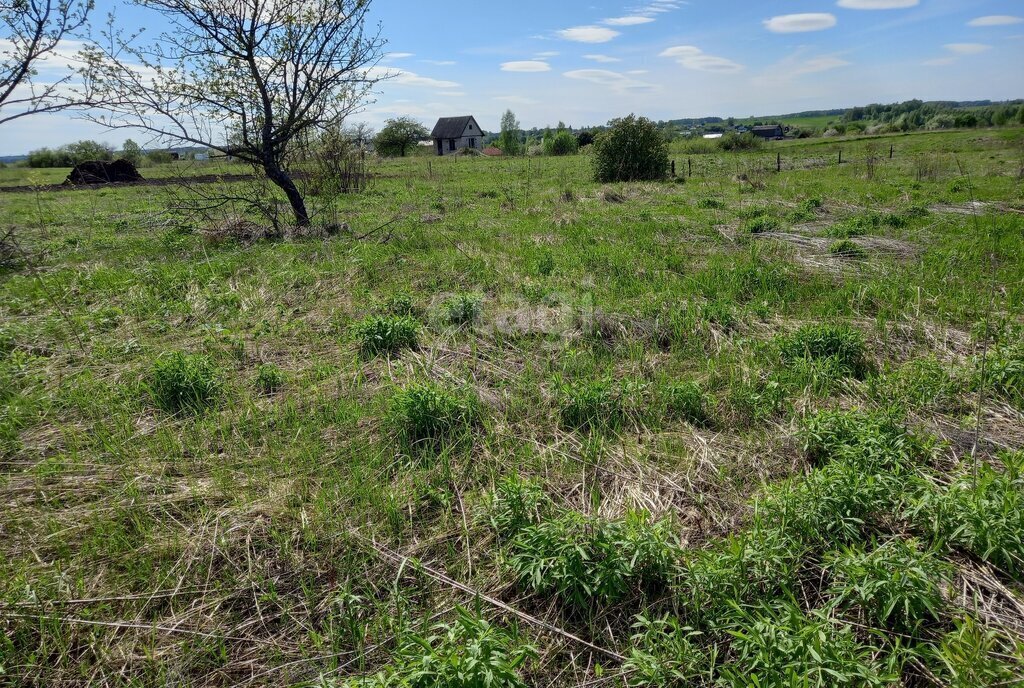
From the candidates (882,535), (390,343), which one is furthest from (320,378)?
(882,535)

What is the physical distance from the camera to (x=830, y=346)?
200 inches

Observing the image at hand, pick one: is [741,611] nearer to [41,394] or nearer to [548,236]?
[41,394]

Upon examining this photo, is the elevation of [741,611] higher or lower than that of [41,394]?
lower

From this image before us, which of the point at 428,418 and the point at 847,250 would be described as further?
the point at 847,250

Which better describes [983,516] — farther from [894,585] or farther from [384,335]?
[384,335]

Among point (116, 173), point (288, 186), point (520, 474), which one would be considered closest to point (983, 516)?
point (520, 474)

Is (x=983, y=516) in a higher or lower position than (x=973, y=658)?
higher

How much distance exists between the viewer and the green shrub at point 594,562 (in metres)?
2.68

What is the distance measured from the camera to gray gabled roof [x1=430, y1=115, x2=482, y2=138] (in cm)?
7381

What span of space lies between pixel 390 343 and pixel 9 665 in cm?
358

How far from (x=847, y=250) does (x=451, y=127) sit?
72.7 m

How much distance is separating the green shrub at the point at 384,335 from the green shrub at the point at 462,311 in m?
0.48

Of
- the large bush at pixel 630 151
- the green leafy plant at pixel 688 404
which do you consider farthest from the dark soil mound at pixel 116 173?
the green leafy plant at pixel 688 404

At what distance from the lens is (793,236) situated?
9.61m
